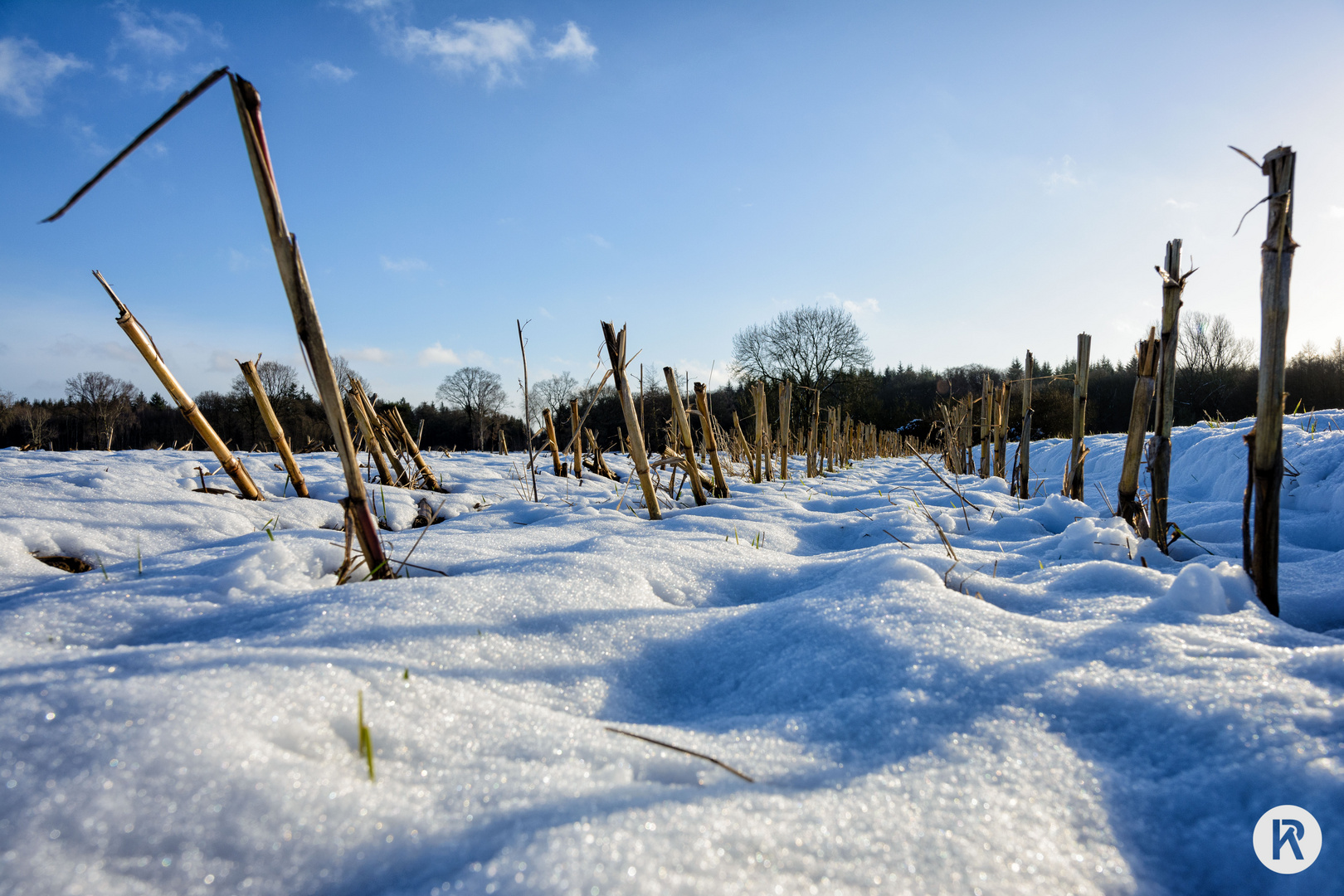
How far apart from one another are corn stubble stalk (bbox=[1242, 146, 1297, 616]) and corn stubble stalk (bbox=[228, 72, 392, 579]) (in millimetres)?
2020

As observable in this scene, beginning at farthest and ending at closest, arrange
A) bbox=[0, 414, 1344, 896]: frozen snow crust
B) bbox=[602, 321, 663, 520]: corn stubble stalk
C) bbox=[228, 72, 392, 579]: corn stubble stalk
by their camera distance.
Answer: bbox=[602, 321, 663, 520]: corn stubble stalk
bbox=[228, 72, 392, 579]: corn stubble stalk
bbox=[0, 414, 1344, 896]: frozen snow crust

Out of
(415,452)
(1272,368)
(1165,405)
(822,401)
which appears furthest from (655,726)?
(822,401)

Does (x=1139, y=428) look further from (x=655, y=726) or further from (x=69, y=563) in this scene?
(x=69, y=563)

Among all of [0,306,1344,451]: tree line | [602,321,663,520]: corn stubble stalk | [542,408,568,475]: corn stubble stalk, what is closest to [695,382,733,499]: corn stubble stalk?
[602,321,663,520]: corn stubble stalk

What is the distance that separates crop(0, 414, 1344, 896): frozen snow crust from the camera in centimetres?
54

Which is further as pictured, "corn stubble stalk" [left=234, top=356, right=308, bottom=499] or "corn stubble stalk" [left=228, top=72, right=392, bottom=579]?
"corn stubble stalk" [left=234, top=356, right=308, bottom=499]

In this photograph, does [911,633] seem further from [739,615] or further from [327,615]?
[327,615]

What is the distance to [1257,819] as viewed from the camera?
2.22 feet

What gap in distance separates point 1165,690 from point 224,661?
55.2 inches

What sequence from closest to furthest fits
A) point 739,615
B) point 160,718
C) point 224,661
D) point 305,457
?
point 160,718, point 224,661, point 739,615, point 305,457

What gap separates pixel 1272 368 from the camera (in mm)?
1242

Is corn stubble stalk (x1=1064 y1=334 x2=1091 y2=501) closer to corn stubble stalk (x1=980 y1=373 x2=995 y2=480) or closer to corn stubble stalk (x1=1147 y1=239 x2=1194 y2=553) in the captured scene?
corn stubble stalk (x1=1147 y1=239 x2=1194 y2=553)

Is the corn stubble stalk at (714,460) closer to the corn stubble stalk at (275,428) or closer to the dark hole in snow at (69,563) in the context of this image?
the corn stubble stalk at (275,428)

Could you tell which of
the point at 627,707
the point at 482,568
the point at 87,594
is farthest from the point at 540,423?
the point at 627,707
